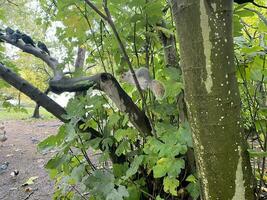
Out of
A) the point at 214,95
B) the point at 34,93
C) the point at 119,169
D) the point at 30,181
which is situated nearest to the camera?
the point at 214,95

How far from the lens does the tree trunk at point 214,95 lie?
73cm

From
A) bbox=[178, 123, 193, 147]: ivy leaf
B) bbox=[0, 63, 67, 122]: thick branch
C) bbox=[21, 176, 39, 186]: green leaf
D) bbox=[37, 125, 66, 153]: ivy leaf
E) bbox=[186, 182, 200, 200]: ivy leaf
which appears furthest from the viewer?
bbox=[21, 176, 39, 186]: green leaf

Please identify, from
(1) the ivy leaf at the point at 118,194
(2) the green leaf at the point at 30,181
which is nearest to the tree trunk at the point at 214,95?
(1) the ivy leaf at the point at 118,194

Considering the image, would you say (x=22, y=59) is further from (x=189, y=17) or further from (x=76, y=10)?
(x=189, y=17)

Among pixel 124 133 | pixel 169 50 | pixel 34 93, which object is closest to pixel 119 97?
pixel 124 133

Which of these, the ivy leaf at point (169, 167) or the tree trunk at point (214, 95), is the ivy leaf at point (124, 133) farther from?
the tree trunk at point (214, 95)

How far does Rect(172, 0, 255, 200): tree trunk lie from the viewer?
73 cm

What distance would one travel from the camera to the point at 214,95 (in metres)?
0.75

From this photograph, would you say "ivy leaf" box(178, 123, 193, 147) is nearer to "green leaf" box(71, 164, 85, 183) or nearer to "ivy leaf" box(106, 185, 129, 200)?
"ivy leaf" box(106, 185, 129, 200)

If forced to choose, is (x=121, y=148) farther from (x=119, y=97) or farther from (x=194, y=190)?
(x=194, y=190)

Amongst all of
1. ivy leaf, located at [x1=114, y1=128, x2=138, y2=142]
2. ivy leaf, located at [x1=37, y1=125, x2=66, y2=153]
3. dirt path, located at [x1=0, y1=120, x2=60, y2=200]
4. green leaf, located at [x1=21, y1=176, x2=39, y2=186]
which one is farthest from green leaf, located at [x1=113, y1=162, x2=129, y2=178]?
green leaf, located at [x1=21, y1=176, x2=39, y2=186]

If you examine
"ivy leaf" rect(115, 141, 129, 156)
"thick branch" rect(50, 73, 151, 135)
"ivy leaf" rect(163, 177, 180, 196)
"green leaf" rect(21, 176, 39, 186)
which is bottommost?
"green leaf" rect(21, 176, 39, 186)

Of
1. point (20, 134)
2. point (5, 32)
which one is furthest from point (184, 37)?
point (20, 134)

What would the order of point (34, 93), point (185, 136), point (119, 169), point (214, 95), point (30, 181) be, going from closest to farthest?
point (214, 95), point (185, 136), point (119, 169), point (34, 93), point (30, 181)
